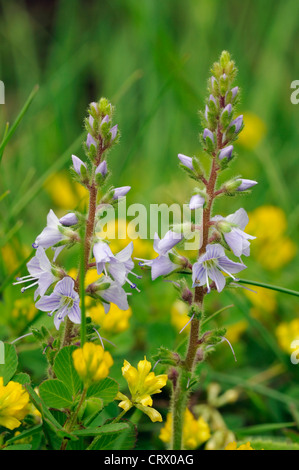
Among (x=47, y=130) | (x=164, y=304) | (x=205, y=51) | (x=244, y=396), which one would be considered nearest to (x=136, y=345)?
(x=164, y=304)

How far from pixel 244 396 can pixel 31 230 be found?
1412mm

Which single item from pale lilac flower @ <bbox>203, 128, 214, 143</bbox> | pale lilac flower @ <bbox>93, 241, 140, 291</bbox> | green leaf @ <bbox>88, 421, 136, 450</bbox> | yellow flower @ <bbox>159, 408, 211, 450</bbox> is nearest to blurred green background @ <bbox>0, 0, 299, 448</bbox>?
yellow flower @ <bbox>159, 408, 211, 450</bbox>

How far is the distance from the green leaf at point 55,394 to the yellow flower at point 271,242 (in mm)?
1608

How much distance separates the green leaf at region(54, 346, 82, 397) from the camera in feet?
4.04

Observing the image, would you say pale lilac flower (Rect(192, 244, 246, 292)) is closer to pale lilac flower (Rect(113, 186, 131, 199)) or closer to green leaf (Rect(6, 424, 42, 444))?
pale lilac flower (Rect(113, 186, 131, 199))

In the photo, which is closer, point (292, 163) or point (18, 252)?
point (18, 252)

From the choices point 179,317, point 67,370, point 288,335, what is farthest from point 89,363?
point 288,335

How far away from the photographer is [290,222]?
110 inches

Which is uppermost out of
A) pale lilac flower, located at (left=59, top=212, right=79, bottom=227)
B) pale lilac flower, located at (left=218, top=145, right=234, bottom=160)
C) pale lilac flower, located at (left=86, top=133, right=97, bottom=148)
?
pale lilac flower, located at (left=86, top=133, right=97, bottom=148)

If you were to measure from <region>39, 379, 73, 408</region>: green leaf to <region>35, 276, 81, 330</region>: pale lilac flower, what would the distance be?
0.41 ft

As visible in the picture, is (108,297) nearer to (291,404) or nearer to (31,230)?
(291,404)

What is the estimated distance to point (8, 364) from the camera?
1.36 meters

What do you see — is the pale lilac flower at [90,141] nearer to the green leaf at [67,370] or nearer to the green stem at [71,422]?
the green leaf at [67,370]

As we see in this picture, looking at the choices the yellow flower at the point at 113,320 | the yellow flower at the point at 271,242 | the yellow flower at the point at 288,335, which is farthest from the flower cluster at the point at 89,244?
the yellow flower at the point at 271,242
